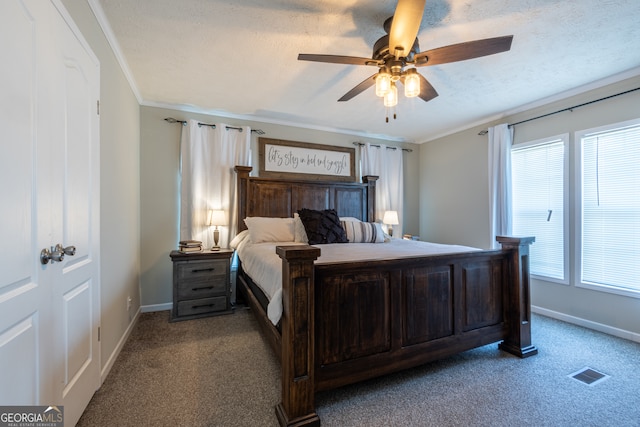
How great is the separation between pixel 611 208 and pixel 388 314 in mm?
2790


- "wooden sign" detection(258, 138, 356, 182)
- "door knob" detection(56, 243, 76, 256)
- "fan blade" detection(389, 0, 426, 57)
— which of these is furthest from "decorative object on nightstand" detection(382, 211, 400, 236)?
"door knob" detection(56, 243, 76, 256)

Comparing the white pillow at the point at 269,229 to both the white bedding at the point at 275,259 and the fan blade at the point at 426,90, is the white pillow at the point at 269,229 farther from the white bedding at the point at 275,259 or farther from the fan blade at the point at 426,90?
the fan blade at the point at 426,90

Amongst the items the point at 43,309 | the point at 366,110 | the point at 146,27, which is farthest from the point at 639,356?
the point at 146,27

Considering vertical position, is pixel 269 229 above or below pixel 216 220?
below

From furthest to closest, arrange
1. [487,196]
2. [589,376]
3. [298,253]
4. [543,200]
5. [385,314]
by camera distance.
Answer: [487,196]
[543,200]
[589,376]
[385,314]
[298,253]

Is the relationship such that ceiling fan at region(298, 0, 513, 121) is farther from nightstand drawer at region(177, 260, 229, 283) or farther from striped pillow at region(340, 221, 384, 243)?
nightstand drawer at region(177, 260, 229, 283)

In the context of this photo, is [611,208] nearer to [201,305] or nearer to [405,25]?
[405,25]

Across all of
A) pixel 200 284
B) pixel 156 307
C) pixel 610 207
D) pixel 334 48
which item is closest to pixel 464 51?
pixel 334 48

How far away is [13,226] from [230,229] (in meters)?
2.70

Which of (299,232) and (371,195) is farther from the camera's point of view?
(371,195)

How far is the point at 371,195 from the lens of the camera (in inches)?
174

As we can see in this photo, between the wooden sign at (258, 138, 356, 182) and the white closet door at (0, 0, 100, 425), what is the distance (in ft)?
7.53

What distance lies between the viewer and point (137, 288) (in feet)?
10.2

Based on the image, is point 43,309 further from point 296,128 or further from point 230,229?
point 296,128
